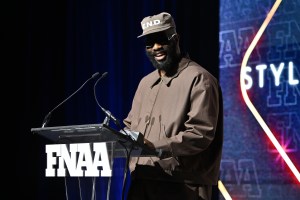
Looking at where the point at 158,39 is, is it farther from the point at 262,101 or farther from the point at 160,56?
the point at 262,101

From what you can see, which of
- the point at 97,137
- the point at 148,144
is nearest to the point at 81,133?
the point at 97,137

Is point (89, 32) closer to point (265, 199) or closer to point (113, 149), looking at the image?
point (265, 199)

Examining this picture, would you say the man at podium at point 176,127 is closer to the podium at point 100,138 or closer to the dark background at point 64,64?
the podium at point 100,138

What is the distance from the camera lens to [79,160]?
1940 millimetres

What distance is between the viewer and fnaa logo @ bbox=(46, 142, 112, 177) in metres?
1.89

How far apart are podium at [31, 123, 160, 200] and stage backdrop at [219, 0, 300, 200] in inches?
52.7

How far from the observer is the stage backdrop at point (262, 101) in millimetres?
3057

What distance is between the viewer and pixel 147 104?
2.31 m

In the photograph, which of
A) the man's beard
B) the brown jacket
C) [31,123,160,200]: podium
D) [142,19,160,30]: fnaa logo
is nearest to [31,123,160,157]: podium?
[31,123,160,200]: podium

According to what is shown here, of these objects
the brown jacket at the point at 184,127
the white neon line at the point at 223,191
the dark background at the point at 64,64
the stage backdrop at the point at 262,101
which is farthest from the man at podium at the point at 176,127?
the dark background at the point at 64,64

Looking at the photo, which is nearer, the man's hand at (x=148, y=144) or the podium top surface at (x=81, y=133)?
the podium top surface at (x=81, y=133)

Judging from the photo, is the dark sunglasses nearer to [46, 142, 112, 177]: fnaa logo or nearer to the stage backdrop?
[46, 142, 112, 177]: fnaa logo

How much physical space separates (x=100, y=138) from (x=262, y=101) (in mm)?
1532

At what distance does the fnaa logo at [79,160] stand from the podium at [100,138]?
0.08 ft
